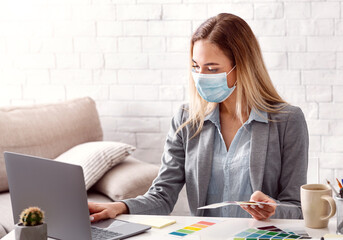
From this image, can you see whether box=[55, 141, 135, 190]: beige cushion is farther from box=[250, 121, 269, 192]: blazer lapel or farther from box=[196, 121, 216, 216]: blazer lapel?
box=[250, 121, 269, 192]: blazer lapel

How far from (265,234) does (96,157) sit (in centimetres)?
142

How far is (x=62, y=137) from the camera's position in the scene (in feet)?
9.60

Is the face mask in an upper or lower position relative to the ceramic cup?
upper

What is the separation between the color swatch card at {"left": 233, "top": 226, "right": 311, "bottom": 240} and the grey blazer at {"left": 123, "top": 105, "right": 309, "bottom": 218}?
1.06ft

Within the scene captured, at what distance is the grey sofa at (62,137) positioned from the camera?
8.60 feet

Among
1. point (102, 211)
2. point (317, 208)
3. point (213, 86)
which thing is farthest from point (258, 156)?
point (102, 211)

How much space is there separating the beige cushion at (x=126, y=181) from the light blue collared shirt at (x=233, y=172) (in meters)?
0.77

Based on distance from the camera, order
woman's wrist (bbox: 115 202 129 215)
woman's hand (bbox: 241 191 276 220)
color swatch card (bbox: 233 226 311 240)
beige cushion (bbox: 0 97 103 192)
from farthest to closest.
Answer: beige cushion (bbox: 0 97 103 192)
woman's wrist (bbox: 115 202 129 215)
woman's hand (bbox: 241 191 276 220)
color swatch card (bbox: 233 226 311 240)

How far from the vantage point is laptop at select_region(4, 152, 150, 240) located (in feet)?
4.16

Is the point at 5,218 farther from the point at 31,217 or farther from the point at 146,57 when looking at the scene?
the point at 31,217

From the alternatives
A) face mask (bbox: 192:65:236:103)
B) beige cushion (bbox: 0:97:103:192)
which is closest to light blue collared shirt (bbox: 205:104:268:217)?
face mask (bbox: 192:65:236:103)

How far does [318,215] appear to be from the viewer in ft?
4.65

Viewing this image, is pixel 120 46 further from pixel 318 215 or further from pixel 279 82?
pixel 318 215

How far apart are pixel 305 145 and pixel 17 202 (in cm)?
92
